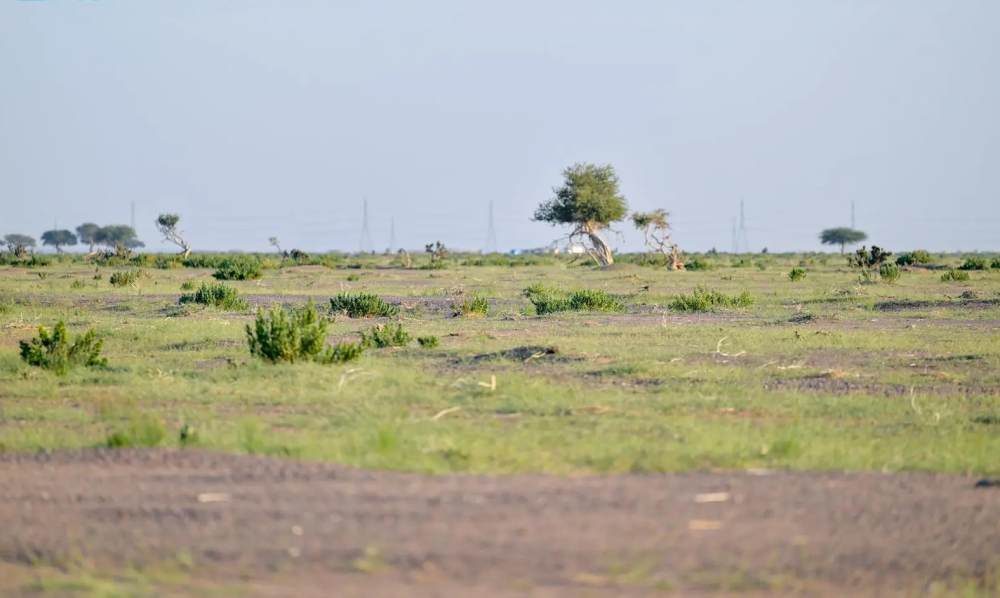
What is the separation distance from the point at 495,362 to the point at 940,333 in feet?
29.7

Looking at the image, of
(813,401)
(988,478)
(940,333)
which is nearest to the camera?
(988,478)

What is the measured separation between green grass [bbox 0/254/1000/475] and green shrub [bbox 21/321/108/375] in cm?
24

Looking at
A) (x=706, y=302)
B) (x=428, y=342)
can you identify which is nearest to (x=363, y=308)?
(x=428, y=342)

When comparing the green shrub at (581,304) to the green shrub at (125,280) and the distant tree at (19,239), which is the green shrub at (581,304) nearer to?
the green shrub at (125,280)

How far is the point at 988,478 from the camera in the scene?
367 inches

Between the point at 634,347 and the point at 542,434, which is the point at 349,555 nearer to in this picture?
the point at 542,434

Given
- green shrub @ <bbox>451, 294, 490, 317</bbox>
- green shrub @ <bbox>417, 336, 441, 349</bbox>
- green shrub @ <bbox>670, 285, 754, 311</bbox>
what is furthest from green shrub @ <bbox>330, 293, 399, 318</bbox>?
green shrub @ <bbox>417, 336, 441, 349</bbox>

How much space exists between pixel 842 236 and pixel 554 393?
13048 cm

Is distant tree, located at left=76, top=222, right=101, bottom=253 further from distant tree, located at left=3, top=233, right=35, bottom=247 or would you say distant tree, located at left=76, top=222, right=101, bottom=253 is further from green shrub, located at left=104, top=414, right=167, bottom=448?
green shrub, located at left=104, top=414, right=167, bottom=448

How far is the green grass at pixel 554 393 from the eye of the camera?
32.8 ft

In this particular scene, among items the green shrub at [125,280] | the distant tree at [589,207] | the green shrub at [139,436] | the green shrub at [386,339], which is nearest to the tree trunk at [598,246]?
the distant tree at [589,207]

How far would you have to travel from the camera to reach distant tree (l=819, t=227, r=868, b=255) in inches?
5428

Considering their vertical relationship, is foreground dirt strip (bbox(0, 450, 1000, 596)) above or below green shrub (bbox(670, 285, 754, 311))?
below

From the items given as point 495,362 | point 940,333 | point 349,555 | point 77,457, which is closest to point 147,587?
point 349,555
